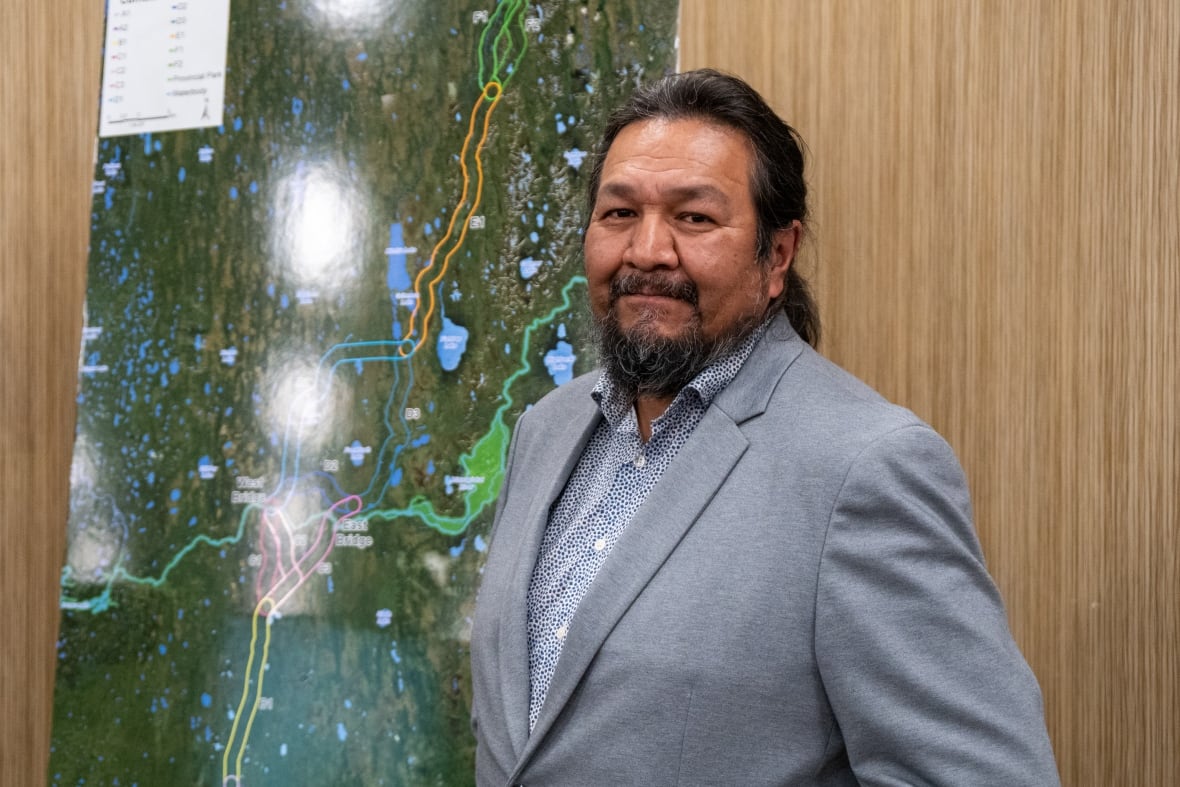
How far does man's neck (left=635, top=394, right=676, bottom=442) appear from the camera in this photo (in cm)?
140

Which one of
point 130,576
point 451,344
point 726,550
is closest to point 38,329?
point 130,576

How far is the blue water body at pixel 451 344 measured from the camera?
6.21 ft

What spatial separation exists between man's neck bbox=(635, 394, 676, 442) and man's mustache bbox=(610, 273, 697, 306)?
5.2 inches

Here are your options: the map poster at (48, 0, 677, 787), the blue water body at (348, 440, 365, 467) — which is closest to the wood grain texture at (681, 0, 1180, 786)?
the map poster at (48, 0, 677, 787)

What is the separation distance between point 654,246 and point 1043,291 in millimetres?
668

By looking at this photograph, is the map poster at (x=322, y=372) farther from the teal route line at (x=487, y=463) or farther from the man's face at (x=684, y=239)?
the man's face at (x=684, y=239)

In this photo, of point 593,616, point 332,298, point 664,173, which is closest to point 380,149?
point 332,298

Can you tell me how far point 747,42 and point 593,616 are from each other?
1079 mm

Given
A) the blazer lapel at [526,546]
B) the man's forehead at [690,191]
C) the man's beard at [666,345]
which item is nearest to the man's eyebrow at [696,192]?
the man's forehead at [690,191]

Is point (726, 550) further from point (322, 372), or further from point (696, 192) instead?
point (322, 372)

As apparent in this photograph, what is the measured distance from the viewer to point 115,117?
2.14 m

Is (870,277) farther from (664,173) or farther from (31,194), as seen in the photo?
(31,194)

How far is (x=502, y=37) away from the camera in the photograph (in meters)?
1.89

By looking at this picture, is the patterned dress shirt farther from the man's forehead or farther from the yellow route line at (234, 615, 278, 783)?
the yellow route line at (234, 615, 278, 783)
